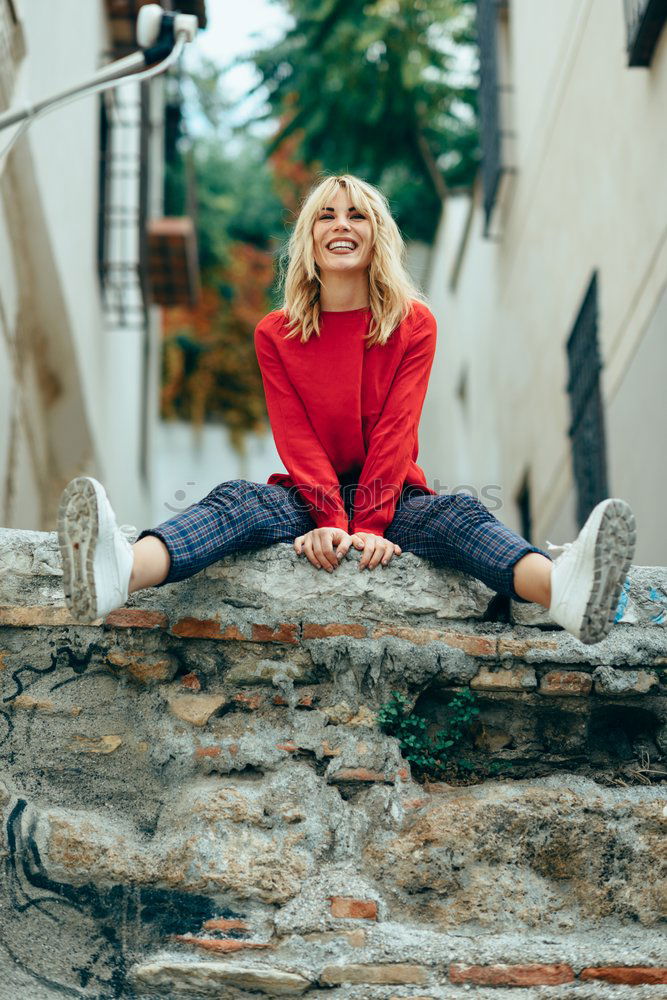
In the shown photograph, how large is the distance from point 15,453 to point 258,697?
4.49 m

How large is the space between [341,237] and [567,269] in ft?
A: 14.6

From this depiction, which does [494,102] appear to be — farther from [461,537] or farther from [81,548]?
[81,548]

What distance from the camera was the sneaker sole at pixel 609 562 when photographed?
11.0 ft

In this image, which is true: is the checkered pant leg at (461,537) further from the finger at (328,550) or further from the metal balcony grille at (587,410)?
the metal balcony grille at (587,410)

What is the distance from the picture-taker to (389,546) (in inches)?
152

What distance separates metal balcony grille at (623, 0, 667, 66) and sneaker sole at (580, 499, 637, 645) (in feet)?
11.8

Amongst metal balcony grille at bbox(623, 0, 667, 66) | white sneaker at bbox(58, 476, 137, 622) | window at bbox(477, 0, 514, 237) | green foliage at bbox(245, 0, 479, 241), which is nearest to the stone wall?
white sneaker at bbox(58, 476, 137, 622)

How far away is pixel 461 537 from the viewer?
12.2 ft

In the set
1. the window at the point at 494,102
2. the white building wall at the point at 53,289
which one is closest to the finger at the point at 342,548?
the white building wall at the point at 53,289

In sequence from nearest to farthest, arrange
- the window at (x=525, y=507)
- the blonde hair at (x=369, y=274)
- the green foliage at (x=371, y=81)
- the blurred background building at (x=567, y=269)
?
the blonde hair at (x=369, y=274) < the blurred background building at (x=567, y=269) < the window at (x=525, y=507) < the green foliage at (x=371, y=81)

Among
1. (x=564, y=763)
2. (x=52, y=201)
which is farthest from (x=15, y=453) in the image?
(x=564, y=763)

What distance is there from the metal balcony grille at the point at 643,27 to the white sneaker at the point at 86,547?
4038mm

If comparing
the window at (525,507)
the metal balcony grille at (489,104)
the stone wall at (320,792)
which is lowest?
the window at (525,507)

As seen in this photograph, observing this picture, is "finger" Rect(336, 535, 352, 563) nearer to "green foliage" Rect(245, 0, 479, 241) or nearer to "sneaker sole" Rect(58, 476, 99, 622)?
"sneaker sole" Rect(58, 476, 99, 622)
